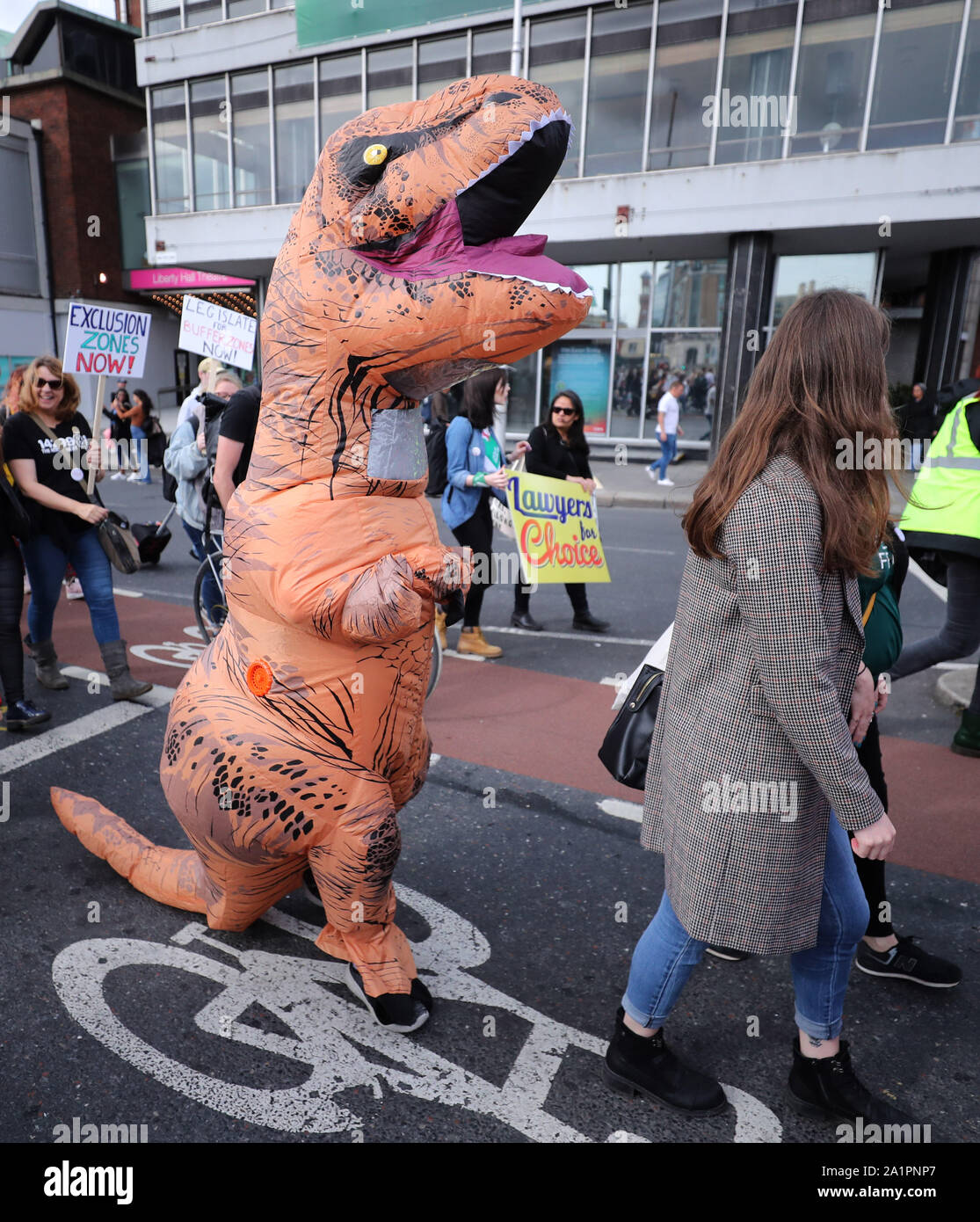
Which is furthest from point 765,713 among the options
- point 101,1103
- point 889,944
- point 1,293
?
point 1,293

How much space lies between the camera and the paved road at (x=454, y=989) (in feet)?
6.83

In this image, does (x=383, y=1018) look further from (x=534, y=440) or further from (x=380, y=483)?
(x=534, y=440)

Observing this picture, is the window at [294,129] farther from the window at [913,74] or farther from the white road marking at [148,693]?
the white road marking at [148,693]

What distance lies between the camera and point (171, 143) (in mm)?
19531

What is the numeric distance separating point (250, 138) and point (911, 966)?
2051 centimetres

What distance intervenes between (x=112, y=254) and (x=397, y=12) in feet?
37.0

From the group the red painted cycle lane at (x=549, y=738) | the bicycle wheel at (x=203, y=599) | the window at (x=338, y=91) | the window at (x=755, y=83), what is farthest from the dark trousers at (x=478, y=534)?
the window at (x=338, y=91)

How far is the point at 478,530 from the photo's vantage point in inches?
225

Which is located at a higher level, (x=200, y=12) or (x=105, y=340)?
(x=200, y=12)

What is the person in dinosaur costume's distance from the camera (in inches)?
72.3

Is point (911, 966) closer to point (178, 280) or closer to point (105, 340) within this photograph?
point (105, 340)

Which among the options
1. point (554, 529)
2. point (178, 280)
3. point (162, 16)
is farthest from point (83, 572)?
point (178, 280)

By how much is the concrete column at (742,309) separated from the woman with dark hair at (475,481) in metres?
9.54

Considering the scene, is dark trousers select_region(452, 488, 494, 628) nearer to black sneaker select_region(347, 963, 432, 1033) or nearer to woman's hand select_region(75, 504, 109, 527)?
woman's hand select_region(75, 504, 109, 527)
